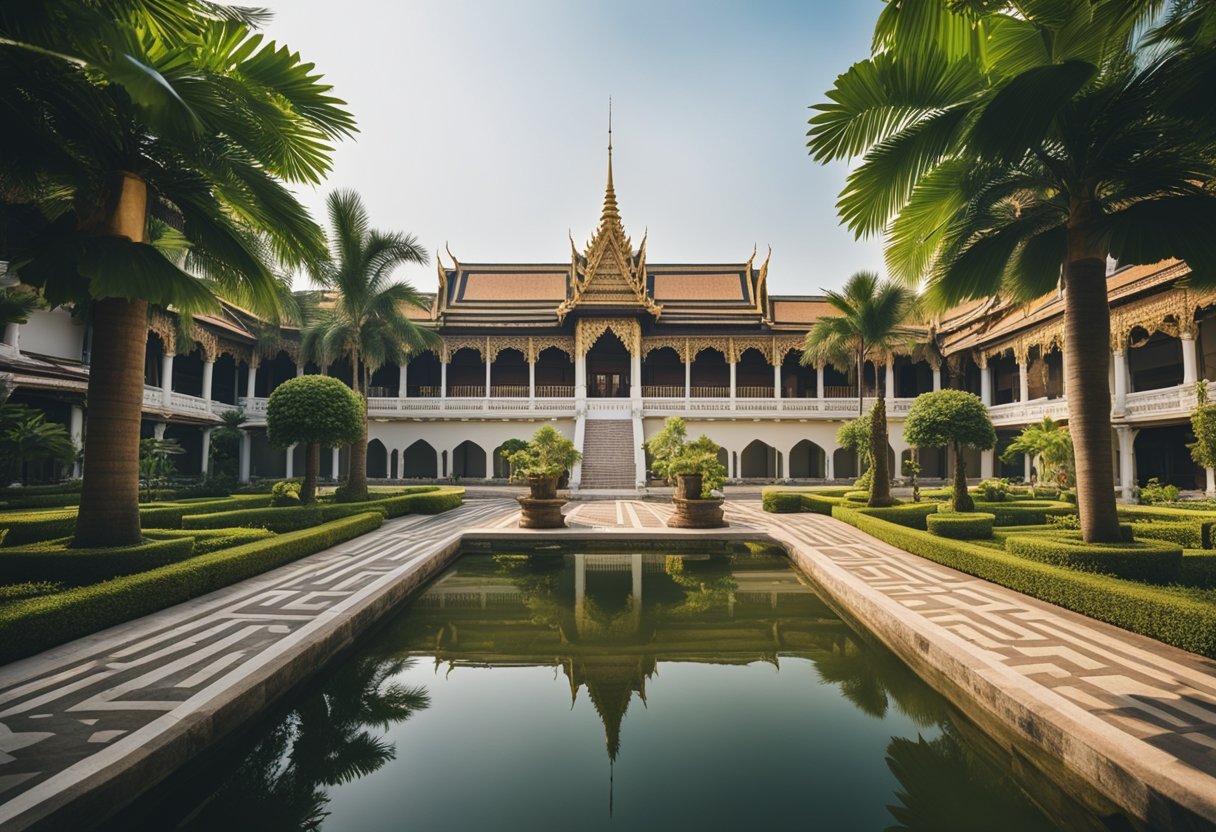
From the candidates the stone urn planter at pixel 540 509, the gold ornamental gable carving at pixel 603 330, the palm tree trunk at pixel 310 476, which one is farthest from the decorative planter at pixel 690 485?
the gold ornamental gable carving at pixel 603 330

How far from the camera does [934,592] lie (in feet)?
21.0

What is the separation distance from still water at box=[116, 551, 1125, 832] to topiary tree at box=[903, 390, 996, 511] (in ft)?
19.9

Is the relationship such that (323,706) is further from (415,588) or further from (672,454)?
(672,454)

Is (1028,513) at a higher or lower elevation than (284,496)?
lower

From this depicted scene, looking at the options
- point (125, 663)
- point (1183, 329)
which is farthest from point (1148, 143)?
point (1183, 329)

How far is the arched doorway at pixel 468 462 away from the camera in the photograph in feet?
85.3

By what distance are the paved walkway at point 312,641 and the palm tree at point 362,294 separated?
27.8ft

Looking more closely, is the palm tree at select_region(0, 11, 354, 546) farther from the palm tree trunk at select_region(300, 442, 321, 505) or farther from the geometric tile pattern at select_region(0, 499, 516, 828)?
the palm tree trunk at select_region(300, 442, 321, 505)

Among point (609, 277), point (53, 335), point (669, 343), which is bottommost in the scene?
point (53, 335)

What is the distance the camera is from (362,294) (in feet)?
47.5

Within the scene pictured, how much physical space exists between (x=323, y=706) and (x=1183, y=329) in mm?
20840

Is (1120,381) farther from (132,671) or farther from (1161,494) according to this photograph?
(132,671)

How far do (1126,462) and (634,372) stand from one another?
16.2 m

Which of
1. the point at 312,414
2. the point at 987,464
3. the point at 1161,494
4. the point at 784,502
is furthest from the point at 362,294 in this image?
the point at 987,464
